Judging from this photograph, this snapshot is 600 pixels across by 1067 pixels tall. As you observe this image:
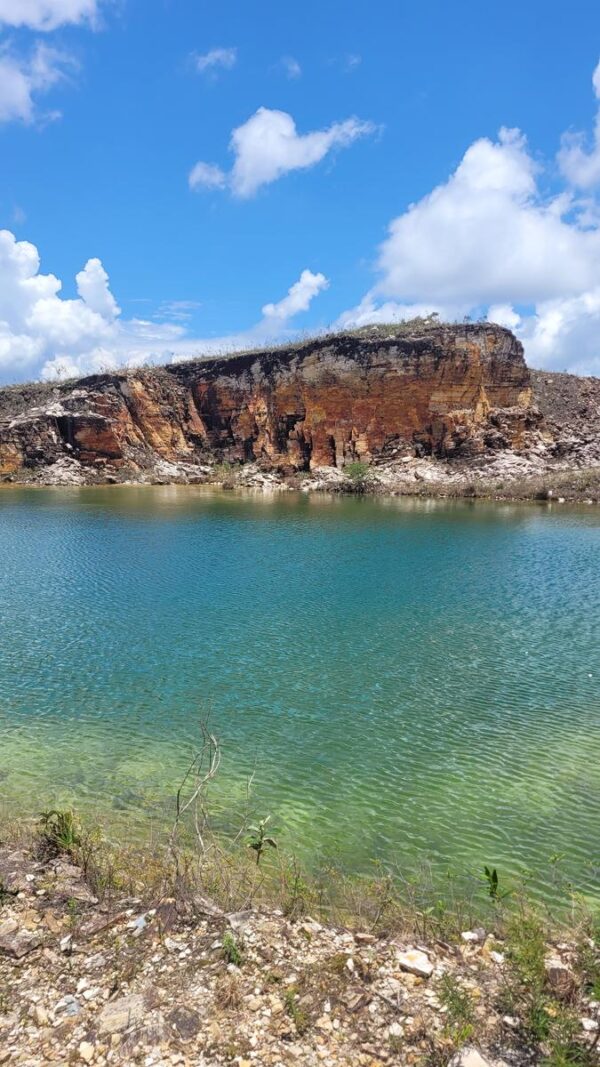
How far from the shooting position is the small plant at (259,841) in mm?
7570

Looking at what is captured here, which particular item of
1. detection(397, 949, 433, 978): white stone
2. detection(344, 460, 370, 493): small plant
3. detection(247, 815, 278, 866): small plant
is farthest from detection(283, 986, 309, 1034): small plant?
detection(344, 460, 370, 493): small plant

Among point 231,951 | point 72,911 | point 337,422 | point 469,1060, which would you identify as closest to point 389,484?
point 337,422

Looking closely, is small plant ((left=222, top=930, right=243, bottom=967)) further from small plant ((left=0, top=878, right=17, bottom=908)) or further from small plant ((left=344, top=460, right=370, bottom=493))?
small plant ((left=344, top=460, right=370, bottom=493))

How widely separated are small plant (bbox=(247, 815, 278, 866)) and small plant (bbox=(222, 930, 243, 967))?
1560 millimetres

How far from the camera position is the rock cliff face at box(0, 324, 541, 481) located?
61.1 meters

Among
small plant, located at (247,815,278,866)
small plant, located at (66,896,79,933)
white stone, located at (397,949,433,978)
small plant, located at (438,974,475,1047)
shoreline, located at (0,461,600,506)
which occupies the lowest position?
small plant, located at (247,815,278,866)

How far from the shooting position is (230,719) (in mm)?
12008

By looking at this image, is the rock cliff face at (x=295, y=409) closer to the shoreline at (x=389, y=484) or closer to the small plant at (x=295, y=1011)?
the shoreline at (x=389, y=484)

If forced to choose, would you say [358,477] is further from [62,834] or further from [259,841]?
[62,834]

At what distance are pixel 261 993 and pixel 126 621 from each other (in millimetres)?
13907

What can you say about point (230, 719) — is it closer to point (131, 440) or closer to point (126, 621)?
point (126, 621)

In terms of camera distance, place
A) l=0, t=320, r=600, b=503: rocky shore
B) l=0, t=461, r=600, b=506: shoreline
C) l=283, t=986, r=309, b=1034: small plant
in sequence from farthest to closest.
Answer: l=0, t=320, r=600, b=503: rocky shore → l=0, t=461, r=600, b=506: shoreline → l=283, t=986, r=309, b=1034: small plant

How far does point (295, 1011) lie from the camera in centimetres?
503

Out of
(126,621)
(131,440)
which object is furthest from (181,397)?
(126,621)
